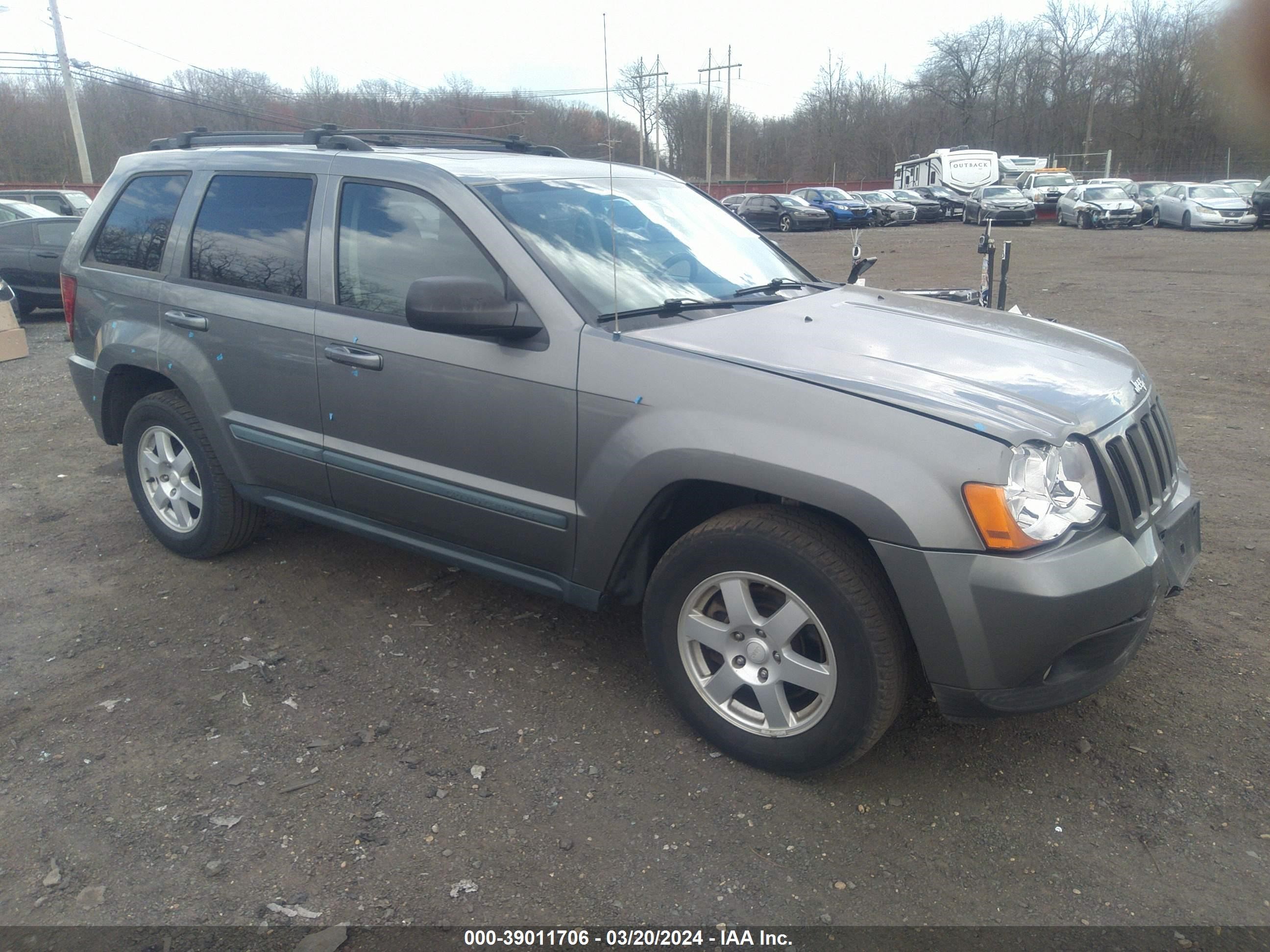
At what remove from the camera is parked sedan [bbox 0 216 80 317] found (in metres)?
12.6

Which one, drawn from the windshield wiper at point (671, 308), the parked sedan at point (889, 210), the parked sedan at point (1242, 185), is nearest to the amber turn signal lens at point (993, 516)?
the windshield wiper at point (671, 308)

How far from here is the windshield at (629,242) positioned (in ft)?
10.8

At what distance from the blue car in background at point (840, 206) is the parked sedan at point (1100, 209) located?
21.6 ft

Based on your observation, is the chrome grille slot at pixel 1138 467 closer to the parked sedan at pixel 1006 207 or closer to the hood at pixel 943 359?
the hood at pixel 943 359

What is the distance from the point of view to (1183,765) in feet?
9.58

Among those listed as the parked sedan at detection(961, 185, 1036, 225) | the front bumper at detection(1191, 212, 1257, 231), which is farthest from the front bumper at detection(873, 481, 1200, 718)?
the parked sedan at detection(961, 185, 1036, 225)

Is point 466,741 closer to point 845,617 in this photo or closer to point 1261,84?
point 845,617

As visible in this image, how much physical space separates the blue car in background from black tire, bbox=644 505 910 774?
106 ft

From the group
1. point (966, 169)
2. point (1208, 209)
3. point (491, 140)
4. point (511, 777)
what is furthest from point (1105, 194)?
point (511, 777)

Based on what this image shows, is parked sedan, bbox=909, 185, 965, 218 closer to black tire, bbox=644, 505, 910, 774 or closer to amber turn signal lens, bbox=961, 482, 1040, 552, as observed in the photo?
black tire, bbox=644, 505, 910, 774

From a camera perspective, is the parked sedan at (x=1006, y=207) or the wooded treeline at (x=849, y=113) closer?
the wooded treeline at (x=849, y=113)

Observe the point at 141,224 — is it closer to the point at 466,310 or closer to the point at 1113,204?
the point at 466,310

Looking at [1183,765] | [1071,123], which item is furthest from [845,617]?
[1071,123]

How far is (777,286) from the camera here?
153 inches
